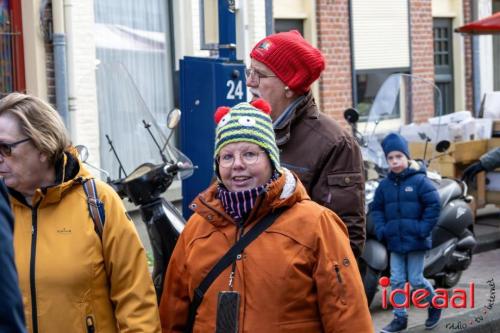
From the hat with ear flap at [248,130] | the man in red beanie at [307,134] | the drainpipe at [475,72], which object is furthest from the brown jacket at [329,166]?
Answer: the drainpipe at [475,72]

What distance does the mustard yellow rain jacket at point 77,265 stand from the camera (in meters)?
3.61

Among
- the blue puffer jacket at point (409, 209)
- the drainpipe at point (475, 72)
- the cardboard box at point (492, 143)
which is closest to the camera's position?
the blue puffer jacket at point (409, 209)

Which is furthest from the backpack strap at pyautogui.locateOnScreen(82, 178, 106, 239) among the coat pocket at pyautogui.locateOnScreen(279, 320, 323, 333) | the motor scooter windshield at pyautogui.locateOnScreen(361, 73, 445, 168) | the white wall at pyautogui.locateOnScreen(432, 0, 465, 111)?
the white wall at pyautogui.locateOnScreen(432, 0, 465, 111)

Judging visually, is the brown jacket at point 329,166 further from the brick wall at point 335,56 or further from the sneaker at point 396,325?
the brick wall at point 335,56

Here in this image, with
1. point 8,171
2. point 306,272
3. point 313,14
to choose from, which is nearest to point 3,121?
point 8,171

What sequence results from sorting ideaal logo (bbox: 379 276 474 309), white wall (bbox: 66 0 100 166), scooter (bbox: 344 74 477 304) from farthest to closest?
white wall (bbox: 66 0 100 166)
scooter (bbox: 344 74 477 304)
ideaal logo (bbox: 379 276 474 309)

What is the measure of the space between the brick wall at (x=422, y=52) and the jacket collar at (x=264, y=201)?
1199cm

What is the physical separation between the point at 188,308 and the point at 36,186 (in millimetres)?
674

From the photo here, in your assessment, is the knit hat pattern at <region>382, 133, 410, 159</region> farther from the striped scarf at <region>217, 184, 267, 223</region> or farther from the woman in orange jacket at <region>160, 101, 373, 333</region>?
the striped scarf at <region>217, 184, 267, 223</region>

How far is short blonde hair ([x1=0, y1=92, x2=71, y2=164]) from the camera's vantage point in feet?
12.2

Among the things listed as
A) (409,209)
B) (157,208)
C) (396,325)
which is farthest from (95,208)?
(396,325)

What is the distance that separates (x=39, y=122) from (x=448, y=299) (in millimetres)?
5531

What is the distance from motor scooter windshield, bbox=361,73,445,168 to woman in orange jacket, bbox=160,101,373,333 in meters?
5.55

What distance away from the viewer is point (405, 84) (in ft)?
38.6
